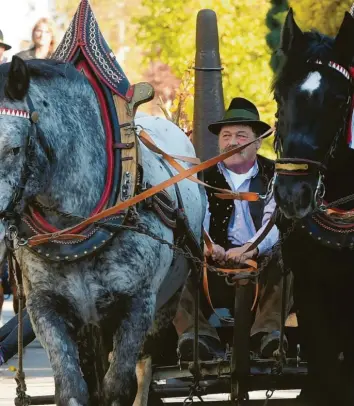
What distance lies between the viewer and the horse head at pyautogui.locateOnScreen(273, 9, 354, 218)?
7102 mm

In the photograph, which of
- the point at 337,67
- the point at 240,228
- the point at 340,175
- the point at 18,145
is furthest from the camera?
the point at 240,228

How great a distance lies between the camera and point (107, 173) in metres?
7.59

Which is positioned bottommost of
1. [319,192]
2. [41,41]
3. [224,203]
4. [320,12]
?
[224,203]

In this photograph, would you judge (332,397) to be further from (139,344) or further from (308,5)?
(308,5)

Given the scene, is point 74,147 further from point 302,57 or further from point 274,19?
point 274,19

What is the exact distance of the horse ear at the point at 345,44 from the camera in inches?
292

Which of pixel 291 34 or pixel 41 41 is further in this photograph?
pixel 41 41

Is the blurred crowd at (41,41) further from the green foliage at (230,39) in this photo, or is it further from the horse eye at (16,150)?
the green foliage at (230,39)

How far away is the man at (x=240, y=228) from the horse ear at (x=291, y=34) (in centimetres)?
144

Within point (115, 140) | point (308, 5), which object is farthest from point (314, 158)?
point (308, 5)

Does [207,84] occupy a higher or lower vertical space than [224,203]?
higher

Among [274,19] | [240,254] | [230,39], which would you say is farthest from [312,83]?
[274,19]

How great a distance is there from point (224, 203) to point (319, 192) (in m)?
1.83

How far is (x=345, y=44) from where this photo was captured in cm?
746
